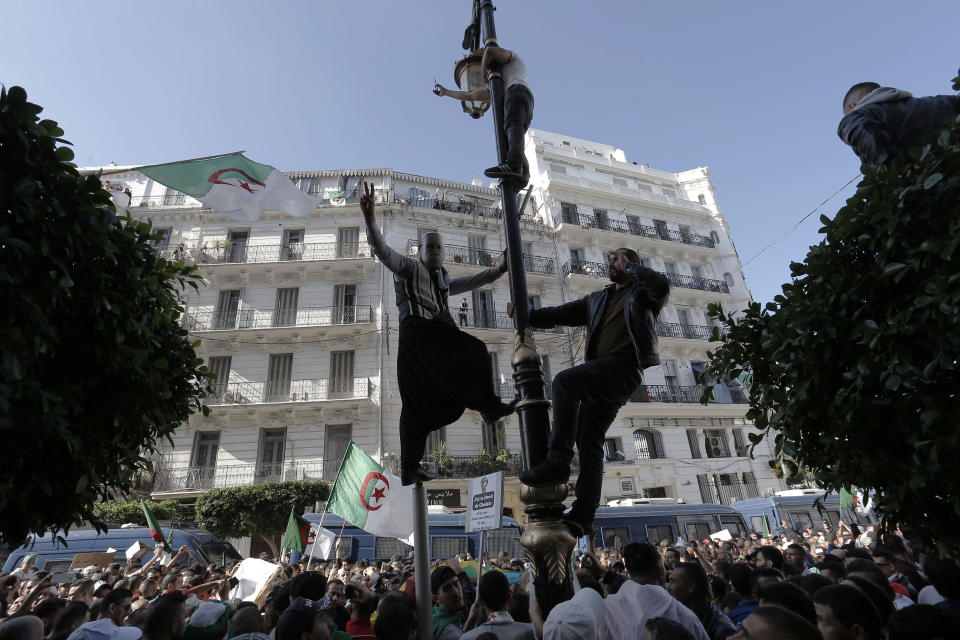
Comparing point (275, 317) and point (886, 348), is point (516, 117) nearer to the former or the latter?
point (886, 348)

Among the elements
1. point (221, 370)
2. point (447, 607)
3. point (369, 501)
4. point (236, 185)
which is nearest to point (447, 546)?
point (369, 501)

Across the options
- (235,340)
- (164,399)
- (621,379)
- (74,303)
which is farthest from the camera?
(235,340)

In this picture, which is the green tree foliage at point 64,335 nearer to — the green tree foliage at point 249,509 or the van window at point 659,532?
the van window at point 659,532

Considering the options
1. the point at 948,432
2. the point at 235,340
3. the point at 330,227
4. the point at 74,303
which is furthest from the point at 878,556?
the point at 330,227

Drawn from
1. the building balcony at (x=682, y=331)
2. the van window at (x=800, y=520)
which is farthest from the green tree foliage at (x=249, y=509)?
the building balcony at (x=682, y=331)

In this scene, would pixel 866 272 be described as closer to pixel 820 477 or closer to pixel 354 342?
pixel 820 477

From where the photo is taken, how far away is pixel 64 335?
2.73 m

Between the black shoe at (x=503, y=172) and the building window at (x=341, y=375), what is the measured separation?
21952 millimetres

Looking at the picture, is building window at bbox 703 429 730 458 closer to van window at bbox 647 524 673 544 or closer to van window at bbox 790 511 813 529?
van window at bbox 790 511 813 529

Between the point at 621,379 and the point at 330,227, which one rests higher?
the point at 330,227

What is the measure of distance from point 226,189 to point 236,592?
6298 millimetres

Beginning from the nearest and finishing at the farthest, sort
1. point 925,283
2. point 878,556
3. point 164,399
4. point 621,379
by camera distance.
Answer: point 925,283, point 621,379, point 164,399, point 878,556

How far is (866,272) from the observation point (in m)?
2.74

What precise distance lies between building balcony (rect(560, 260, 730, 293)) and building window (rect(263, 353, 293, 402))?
15.2 metres
